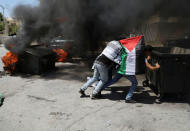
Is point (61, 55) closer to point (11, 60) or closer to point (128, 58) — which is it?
point (11, 60)

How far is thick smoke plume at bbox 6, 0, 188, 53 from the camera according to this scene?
6664mm

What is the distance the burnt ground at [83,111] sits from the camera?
319 centimetres

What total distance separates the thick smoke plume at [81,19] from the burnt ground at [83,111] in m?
2.41

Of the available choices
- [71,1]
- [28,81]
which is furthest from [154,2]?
[28,81]

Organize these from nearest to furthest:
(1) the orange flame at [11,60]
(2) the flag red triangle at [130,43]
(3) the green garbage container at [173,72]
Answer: (3) the green garbage container at [173,72], (2) the flag red triangle at [130,43], (1) the orange flame at [11,60]

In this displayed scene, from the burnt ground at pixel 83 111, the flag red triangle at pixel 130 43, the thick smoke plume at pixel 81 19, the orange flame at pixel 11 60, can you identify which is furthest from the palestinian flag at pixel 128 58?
the orange flame at pixel 11 60

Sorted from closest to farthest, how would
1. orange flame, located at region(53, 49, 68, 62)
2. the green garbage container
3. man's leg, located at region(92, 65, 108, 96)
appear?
the green garbage container → man's leg, located at region(92, 65, 108, 96) → orange flame, located at region(53, 49, 68, 62)

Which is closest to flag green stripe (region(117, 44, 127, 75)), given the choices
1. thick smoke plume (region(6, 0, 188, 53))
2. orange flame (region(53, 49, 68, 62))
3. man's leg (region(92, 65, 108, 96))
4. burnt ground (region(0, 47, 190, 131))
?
man's leg (region(92, 65, 108, 96))

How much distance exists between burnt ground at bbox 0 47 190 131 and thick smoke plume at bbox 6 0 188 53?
7.91ft

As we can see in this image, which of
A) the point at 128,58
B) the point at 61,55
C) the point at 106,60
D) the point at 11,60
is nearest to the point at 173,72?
the point at 128,58

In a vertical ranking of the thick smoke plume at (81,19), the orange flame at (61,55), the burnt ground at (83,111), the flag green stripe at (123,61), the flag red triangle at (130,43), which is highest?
the thick smoke plume at (81,19)

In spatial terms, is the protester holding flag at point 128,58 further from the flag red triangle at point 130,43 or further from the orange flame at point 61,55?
the orange flame at point 61,55

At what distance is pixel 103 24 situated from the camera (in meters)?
8.36

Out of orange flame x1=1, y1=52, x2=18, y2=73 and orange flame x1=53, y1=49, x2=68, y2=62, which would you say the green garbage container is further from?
orange flame x1=53, y1=49, x2=68, y2=62
